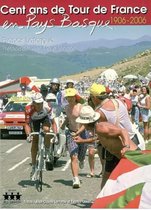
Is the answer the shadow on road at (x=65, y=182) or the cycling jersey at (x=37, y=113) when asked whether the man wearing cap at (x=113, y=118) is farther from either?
the shadow on road at (x=65, y=182)

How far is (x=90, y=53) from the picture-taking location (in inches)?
483

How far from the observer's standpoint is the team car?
20639mm

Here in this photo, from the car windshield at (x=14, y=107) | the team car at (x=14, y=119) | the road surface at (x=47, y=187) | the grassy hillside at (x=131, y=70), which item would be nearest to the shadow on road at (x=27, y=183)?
the road surface at (x=47, y=187)

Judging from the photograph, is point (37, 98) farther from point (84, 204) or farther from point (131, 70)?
point (131, 70)

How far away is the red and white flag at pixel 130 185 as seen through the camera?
5641 millimetres

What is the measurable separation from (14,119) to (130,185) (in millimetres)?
14866

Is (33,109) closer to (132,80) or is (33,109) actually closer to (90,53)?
(90,53)

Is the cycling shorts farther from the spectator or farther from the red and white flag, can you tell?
the spectator

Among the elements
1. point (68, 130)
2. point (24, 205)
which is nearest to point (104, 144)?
point (24, 205)

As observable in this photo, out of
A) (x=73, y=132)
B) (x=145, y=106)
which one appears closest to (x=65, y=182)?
(x=73, y=132)

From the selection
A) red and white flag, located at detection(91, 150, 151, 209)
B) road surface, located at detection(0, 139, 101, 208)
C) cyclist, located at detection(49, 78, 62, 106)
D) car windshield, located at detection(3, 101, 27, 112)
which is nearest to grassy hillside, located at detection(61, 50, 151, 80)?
car windshield, located at detection(3, 101, 27, 112)

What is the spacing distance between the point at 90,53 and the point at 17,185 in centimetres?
264

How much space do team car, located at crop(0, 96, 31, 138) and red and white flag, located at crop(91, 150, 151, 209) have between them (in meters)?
13.6

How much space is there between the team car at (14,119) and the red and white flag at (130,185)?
13.6 metres
